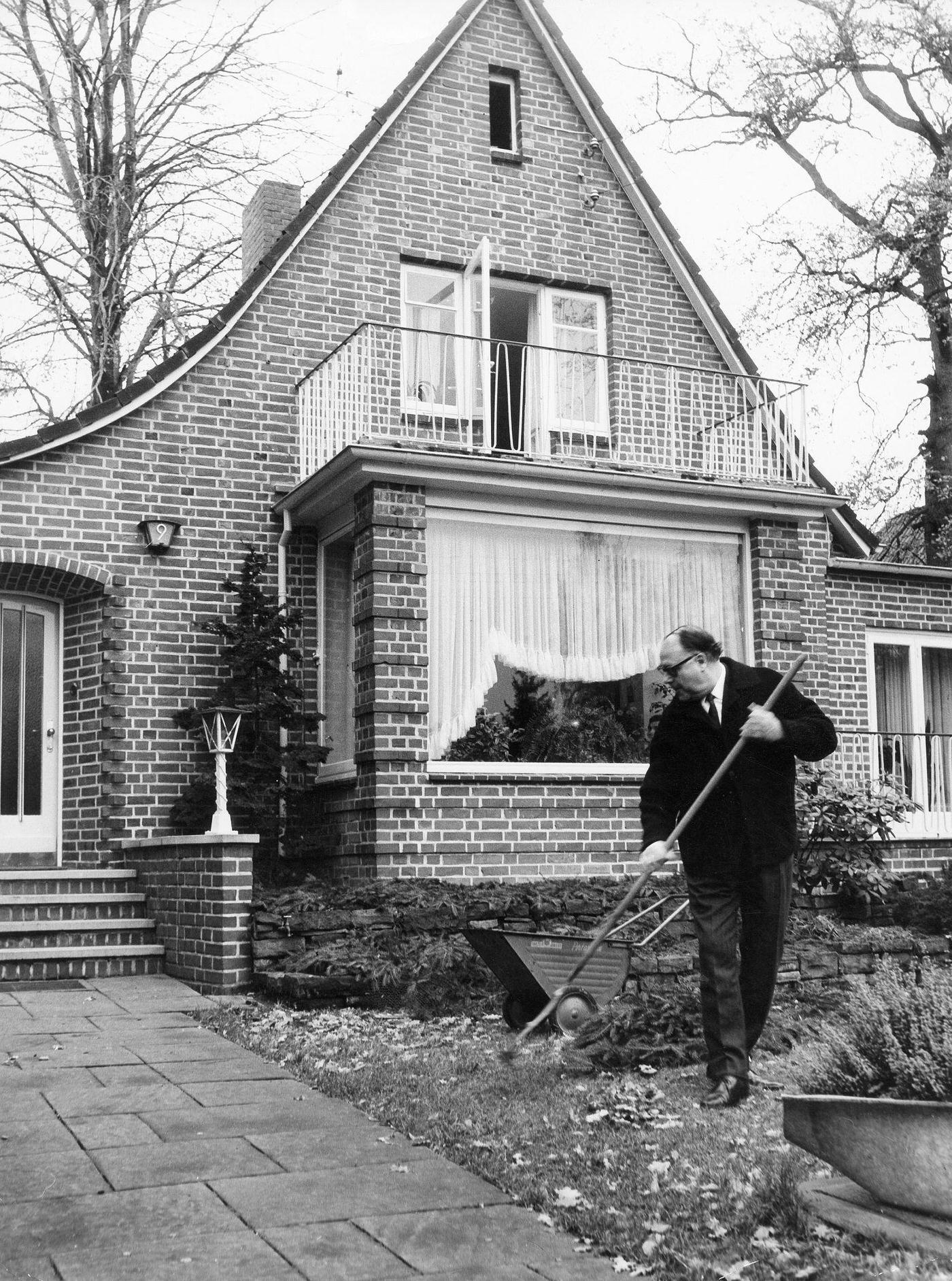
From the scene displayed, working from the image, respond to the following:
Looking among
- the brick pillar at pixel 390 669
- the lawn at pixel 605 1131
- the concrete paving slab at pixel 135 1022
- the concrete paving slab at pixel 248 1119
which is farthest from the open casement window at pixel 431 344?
the concrete paving slab at pixel 248 1119

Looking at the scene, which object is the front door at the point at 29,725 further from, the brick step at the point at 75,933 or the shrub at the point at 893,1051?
the shrub at the point at 893,1051

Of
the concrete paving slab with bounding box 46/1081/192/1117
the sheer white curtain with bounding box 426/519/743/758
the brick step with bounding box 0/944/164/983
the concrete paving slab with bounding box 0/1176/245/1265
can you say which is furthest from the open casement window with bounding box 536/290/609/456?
the concrete paving slab with bounding box 0/1176/245/1265

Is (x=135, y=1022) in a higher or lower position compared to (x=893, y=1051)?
lower

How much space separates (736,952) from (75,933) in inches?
211

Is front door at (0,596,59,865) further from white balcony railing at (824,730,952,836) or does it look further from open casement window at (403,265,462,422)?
white balcony railing at (824,730,952,836)

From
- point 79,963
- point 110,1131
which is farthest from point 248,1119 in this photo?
point 79,963

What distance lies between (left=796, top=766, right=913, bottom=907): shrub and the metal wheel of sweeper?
13.7 feet

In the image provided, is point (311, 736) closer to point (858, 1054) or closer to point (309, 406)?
→ point (309, 406)

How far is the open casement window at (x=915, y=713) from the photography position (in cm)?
1347

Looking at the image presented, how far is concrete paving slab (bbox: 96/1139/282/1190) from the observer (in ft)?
14.5

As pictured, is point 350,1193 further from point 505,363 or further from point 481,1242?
point 505,363

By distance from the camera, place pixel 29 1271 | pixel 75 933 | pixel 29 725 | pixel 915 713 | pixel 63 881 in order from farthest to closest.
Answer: pixel 915 713 < pixel 29 725 < pixel 63 881 < pixel 75 933 < pixel 29 1271

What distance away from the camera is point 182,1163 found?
15.1 ft

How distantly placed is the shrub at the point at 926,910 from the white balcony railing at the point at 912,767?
2.01 m
